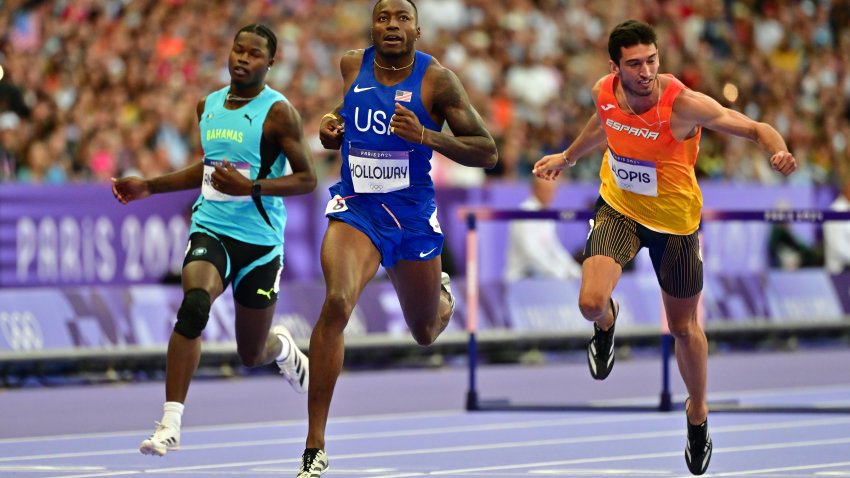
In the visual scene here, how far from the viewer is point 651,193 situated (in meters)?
8.59

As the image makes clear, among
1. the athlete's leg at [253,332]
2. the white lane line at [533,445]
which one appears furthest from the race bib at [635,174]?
the athlete's leg at [253,332]

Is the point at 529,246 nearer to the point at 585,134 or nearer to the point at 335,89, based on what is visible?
the point at 335,89

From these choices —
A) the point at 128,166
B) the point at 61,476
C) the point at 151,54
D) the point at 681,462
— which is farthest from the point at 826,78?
the point at 61,476

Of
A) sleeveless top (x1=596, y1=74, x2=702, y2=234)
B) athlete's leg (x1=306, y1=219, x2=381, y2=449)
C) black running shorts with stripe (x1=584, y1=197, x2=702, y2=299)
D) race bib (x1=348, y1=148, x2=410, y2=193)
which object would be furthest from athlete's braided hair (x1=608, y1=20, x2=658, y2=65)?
athlete's leg (x1=306, y1=219, x2=381, y2=449)

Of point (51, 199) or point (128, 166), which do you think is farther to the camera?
point (128, 166)

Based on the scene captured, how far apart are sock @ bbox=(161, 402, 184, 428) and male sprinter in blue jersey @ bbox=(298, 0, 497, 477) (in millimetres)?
1129

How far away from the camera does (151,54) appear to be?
60.5 feet

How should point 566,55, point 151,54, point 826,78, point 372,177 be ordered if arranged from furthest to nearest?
point 826,78 → point 566,55 → point 151,54 → point 372,177

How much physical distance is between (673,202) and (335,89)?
11023 mm

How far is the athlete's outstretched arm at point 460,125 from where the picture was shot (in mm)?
8141

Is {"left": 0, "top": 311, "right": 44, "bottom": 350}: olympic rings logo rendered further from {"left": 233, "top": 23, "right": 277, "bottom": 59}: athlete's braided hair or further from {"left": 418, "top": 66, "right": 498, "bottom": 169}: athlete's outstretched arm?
{"left": 418, "top": 66, "right": 498, "bottom": 169}: athlete's outstretched arm

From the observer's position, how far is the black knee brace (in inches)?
341

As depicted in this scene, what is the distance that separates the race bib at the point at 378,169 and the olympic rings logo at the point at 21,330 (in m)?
6.42

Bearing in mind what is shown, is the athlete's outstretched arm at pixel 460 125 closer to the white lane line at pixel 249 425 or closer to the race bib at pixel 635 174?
the race bib at pixel 635 174
